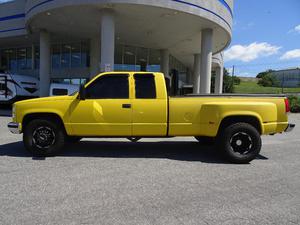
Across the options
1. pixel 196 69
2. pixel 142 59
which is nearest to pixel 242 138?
pixel 142 59

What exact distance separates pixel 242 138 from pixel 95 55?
1780cm

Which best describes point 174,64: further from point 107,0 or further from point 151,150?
point 151,150

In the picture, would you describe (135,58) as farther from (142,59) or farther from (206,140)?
(206,140)

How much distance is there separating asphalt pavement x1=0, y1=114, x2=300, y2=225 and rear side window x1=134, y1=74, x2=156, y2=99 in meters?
1.52

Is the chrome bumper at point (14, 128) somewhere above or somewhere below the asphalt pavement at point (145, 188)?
above

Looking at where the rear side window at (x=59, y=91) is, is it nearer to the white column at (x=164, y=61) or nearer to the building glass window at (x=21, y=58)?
the white column at (x=164, y=61)

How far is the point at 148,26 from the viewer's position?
1792cm

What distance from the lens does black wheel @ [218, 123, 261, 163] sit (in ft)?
20.8

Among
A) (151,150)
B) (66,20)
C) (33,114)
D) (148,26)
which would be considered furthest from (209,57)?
(33,114)

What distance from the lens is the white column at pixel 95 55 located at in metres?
22.1

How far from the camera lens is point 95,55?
22.2 m

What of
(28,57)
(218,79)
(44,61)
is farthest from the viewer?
(218,79)

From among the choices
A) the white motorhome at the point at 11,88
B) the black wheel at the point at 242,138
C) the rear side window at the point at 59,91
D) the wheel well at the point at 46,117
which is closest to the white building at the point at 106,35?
the white motorhome at the point at 11,88

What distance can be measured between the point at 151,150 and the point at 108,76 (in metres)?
2.35
